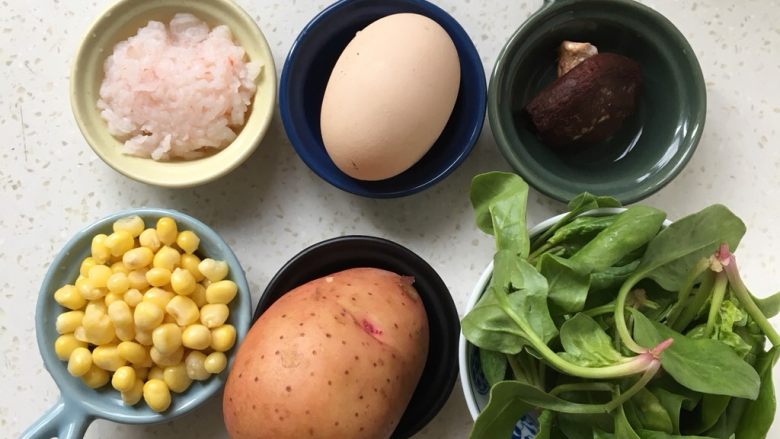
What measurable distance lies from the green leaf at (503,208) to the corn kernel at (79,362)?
42cm

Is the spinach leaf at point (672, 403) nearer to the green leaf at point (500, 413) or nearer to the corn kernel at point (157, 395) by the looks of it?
the green leaf at point (500, 413)

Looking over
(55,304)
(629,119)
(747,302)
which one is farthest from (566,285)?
(55,304)

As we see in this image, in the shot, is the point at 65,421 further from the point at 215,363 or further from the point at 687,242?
the point at 687,242

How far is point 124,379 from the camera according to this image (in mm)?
737

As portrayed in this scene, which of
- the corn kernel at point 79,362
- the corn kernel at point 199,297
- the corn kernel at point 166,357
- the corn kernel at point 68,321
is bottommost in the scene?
the corn kernel at point 79,362

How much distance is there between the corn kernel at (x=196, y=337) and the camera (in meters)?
0.74

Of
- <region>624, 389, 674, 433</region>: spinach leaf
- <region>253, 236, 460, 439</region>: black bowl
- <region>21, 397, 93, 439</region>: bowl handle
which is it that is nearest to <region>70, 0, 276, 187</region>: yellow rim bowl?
<region>253, 236, 460, 439</region>: black bowl

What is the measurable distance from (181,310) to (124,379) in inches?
3.4

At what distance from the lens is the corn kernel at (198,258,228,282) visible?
0.77m

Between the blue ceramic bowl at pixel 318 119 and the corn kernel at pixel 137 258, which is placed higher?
the blue ceramic bowl at pixel 318 119

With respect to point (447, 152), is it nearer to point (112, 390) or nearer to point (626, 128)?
point (626, 128)

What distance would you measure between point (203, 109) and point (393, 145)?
0.22 m

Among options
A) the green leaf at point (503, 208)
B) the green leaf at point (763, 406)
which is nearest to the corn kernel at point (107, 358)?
the green leaf at point (503, 208)

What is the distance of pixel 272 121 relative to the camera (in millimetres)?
866
